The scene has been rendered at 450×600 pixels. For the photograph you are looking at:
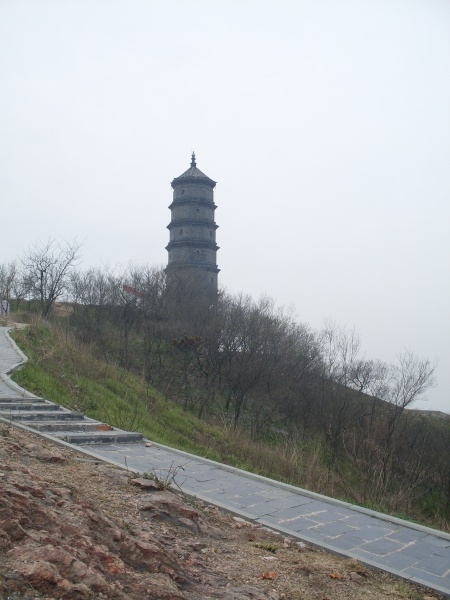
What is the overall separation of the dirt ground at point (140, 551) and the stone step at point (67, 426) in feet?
7.14

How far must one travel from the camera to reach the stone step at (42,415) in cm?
755

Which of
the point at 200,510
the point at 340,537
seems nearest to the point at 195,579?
the point at 200,510

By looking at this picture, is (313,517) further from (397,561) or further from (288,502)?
(397,561)

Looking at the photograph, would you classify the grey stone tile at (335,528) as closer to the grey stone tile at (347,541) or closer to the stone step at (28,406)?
the grey stone tile at (347,541)

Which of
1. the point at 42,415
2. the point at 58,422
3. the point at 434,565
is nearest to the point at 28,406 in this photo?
the point at 42,415

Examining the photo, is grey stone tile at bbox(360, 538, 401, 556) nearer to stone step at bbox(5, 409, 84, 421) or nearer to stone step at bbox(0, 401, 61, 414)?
stone step at bbox(5, 409, 84, 421)

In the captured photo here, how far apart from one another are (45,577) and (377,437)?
2043 cm

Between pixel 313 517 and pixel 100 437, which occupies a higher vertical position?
pixel 100 437

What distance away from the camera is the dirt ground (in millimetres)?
2816

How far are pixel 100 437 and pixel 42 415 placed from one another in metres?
1.06

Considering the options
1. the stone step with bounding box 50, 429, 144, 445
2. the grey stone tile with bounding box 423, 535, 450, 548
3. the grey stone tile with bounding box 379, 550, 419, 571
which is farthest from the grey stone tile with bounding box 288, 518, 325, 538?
the stone step with bounding box 50, 429, 144, 445

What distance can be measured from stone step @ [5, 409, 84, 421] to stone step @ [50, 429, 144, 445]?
0.64 meters

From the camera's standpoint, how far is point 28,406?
8.27m

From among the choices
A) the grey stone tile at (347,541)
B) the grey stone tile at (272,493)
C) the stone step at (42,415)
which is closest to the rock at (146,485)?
the grey stone tile at (272,493)
